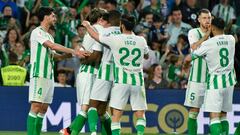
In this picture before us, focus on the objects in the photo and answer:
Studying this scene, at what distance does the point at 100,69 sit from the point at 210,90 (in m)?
1.80

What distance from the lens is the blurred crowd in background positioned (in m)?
21.8

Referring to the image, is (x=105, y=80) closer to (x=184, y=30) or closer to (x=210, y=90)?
(x=210, y=90)

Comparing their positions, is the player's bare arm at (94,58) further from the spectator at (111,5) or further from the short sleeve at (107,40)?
the spectator at (111,5)

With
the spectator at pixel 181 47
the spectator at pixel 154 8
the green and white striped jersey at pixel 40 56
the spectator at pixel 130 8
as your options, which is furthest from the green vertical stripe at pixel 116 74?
the spectator at pixel 154 8

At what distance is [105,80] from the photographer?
16.8 m

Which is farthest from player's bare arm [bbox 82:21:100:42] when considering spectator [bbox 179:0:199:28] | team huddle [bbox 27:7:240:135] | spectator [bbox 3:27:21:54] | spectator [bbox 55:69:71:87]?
spectator [bbox 179:0:199:28]

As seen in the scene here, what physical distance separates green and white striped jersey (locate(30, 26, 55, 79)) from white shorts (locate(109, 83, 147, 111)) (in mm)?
1200

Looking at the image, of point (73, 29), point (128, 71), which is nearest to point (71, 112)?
point (73, 29)

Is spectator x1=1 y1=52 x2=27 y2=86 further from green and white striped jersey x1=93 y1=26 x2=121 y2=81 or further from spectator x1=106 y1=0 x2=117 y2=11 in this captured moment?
green and white striped jersey x1=93 y1=26 x2=121 y2=81

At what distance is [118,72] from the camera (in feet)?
53.4

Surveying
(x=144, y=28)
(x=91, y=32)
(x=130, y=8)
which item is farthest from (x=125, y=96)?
(x=130, y=8)

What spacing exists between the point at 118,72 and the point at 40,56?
1381 millimetres

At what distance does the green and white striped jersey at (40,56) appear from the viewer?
1673 centimetres

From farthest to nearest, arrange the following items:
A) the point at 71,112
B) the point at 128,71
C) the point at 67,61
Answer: the point at 67,61
the point at 71,112
the point at 128,71
